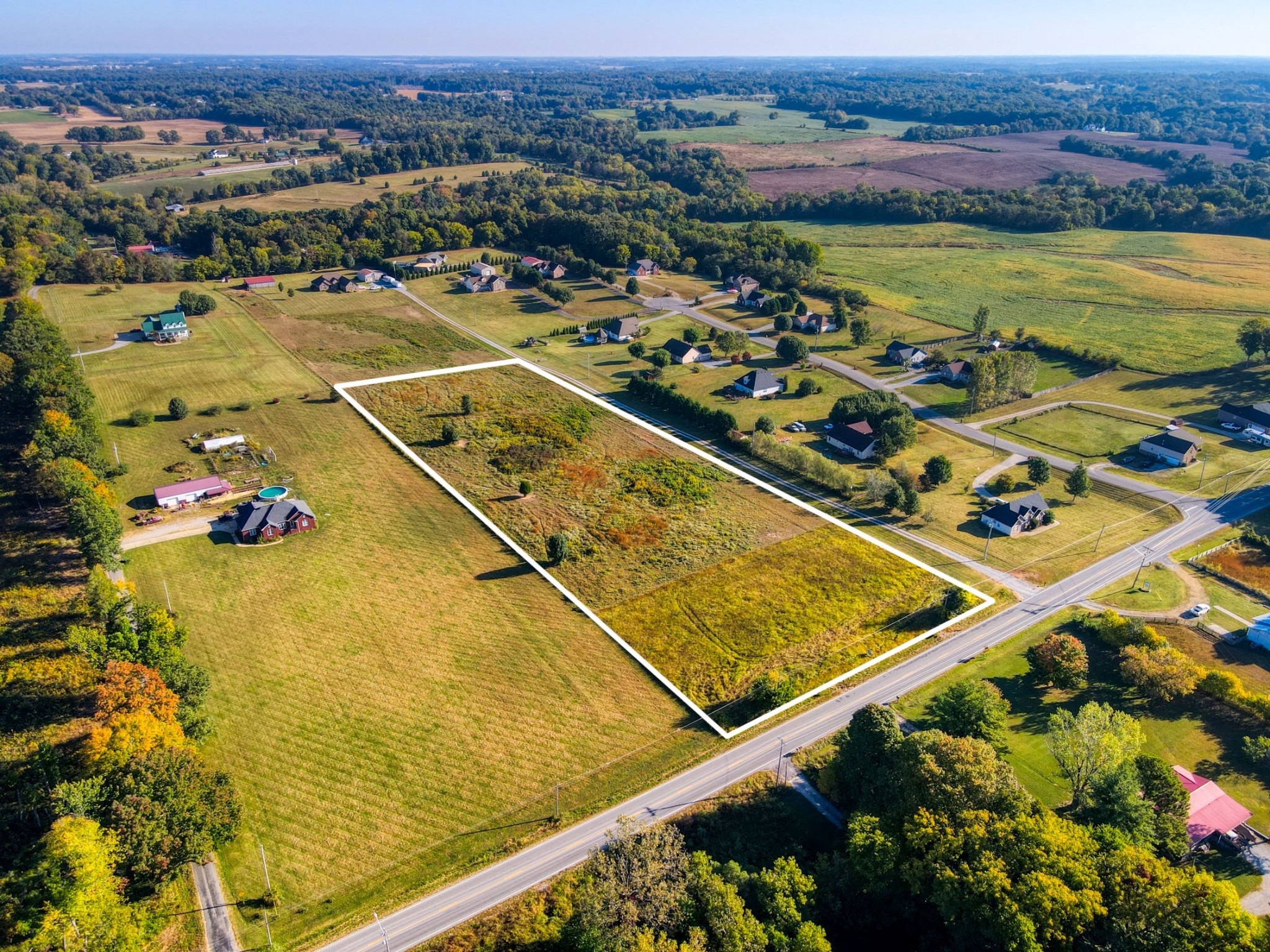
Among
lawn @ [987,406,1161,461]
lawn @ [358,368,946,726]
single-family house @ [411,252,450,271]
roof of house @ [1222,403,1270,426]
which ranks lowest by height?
lawn @ [987,406,1161,461]

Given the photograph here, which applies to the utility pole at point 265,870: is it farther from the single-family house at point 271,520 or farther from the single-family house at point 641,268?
the single-family house at point 641,268

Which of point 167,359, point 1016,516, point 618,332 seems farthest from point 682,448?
point 167,359

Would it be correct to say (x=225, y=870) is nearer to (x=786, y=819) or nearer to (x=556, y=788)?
(x=556, y=788)

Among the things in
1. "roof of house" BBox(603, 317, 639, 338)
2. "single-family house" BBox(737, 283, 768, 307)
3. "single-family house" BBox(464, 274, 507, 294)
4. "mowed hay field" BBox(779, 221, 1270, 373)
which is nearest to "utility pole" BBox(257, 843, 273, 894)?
"roof of house" BBox(603, 317, 639, 338)

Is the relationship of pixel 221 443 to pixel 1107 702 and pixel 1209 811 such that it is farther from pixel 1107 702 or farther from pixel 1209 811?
pixel 1209 811

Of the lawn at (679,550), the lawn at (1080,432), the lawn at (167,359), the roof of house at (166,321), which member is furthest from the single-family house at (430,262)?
the lawn at (1080,432)

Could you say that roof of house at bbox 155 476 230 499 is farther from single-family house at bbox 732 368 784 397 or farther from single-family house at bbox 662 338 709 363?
single-family house at bbox 662 338 709 363
